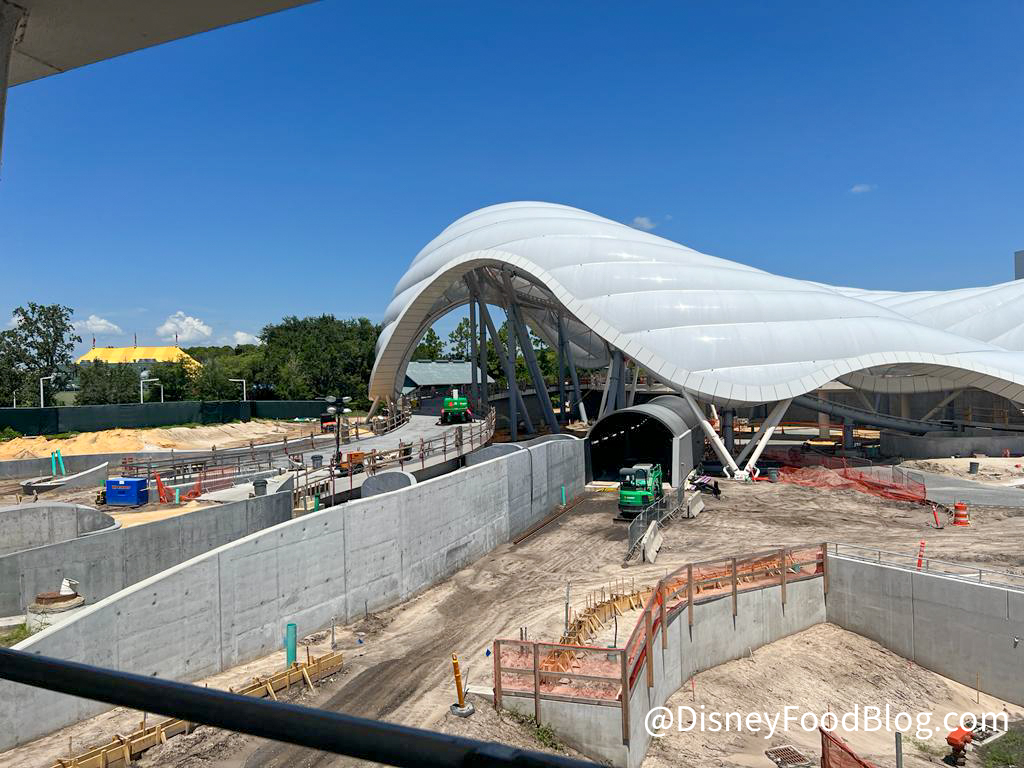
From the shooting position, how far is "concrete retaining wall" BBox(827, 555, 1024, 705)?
2053 cm

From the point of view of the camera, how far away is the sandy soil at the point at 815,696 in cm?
1650

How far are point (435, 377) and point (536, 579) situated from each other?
259 ft

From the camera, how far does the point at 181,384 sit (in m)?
76.5

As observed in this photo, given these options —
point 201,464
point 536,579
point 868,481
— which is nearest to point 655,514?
point 536,579

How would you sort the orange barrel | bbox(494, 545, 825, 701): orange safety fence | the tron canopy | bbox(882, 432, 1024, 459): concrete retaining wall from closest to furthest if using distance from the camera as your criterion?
bbox(494, 545, 825, 701): orange safety fence, the orange barrel, the tron canopy, bbox(882, 432, 1024, 459): concrete retaining wall

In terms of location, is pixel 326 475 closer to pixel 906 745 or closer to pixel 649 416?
pixel 649 416

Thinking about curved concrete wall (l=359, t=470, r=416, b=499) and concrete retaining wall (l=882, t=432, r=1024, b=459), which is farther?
concrete retaining wall (l=882, t=432, r=1024, b=459)

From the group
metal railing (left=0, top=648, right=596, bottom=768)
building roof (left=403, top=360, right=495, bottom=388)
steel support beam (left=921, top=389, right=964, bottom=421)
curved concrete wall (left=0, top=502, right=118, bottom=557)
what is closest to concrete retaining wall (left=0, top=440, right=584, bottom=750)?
curved concrete wall (left=0, top=502, right=118, bottom=557)

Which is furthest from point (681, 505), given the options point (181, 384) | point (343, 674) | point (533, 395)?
point (181, 384)

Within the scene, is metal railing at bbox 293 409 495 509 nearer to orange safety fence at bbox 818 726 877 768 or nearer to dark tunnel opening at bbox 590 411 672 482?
dark tunnel opening at bbox 590 411 672 482

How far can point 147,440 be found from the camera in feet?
171

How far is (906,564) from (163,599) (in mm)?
23417

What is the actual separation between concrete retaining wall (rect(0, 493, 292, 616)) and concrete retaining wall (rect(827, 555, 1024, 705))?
69.1 feet

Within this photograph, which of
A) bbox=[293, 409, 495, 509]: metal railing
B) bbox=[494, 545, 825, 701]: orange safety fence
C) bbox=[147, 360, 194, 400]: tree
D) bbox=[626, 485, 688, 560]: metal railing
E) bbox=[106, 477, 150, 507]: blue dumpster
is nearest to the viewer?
bbox=[494, 545, 825, 701]: orange safety fence
